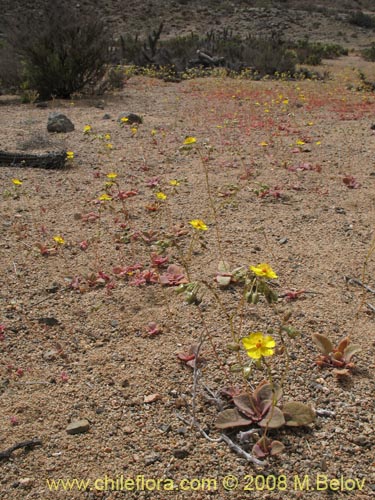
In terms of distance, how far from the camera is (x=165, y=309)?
3104 mm


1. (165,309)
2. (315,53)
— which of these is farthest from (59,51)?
(315,53)

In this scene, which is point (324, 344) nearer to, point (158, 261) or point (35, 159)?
point (158, 261)

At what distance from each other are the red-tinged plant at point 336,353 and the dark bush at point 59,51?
857 centimetres

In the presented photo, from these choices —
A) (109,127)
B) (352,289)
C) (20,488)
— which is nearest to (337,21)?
(109,127)

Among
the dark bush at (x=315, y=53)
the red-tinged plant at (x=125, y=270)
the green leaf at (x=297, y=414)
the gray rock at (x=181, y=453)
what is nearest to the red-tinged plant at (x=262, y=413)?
the green leaf at (x=297, y=414)

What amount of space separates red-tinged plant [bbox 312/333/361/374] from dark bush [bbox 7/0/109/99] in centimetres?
857

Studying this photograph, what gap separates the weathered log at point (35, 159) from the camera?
562cm

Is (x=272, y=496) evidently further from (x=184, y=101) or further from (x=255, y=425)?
(x=184, y=101)

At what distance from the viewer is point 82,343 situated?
2861 mm

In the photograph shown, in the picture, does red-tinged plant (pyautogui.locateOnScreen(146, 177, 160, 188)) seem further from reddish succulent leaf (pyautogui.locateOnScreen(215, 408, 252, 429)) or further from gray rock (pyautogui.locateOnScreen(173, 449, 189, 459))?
gray rock (pyautogui.locateOnScreen(173, 449, 189, 459))

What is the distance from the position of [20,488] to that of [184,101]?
839 centimetres

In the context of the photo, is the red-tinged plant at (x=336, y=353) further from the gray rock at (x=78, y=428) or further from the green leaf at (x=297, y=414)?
the gray rock at (x=78, y=428)

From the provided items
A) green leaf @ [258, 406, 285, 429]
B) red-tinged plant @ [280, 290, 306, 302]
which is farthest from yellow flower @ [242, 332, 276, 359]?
red-tinged plant @ [280, 290, 306, 302]

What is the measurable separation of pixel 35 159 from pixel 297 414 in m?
4.43
